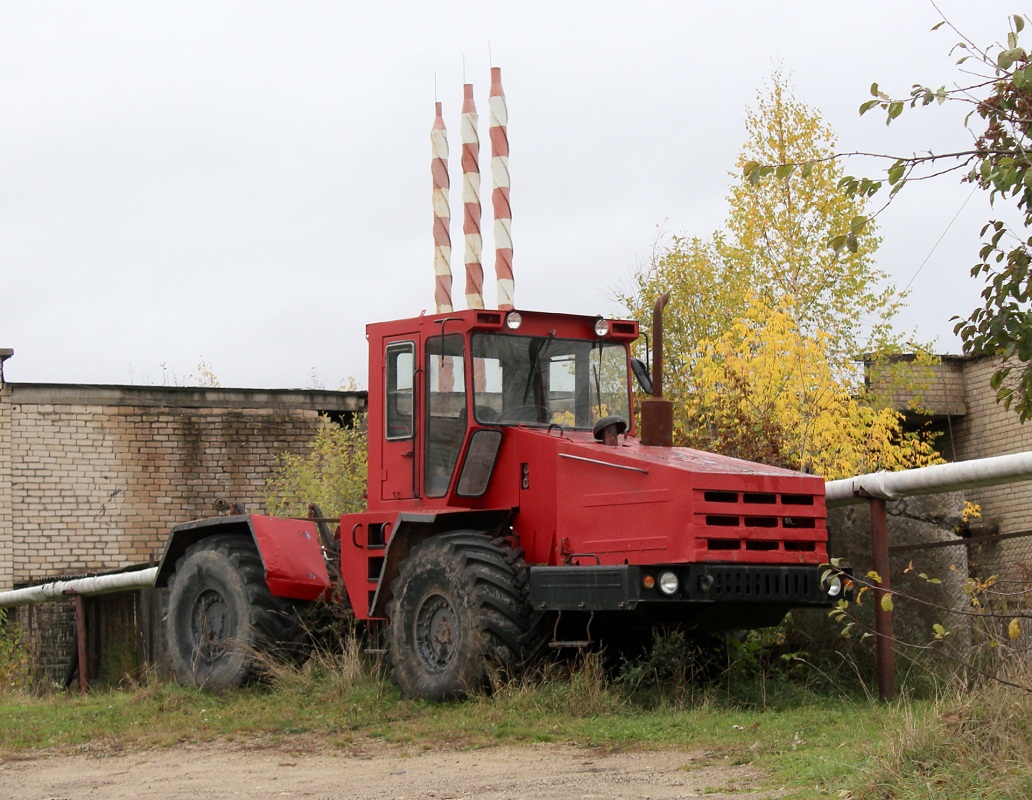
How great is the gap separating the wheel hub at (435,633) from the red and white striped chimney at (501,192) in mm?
17903

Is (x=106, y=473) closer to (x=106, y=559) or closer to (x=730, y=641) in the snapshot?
(x=106, y=559)

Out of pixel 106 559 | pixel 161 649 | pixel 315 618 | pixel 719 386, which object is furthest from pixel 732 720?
pixel 106 559

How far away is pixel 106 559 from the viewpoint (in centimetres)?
2516

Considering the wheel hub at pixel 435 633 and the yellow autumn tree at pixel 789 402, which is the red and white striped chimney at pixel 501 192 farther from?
the wheel hub at pixel 435 633

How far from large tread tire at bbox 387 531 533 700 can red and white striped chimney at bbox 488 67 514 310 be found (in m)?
17.9

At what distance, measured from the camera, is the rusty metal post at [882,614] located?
9859 millimetres

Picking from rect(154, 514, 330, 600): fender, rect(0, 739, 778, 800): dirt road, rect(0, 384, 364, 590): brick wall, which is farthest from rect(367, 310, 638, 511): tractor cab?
rect(0, 384, 364, 590): brick wall

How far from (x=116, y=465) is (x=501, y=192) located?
9230 millimetres

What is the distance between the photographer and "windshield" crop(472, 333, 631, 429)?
421 inches

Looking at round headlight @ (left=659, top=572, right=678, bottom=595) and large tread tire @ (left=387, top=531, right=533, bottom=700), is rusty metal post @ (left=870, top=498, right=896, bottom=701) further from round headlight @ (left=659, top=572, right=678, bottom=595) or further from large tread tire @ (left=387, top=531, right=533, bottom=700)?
large tread tire @ (left=387, top=531, right=533, bottom=700)

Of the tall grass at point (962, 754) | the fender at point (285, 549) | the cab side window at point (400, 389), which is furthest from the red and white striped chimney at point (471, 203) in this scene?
the tall grass at point (962, 754)

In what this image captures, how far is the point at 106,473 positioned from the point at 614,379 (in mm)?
16119

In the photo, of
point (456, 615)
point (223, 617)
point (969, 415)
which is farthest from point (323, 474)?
point (456, 615)

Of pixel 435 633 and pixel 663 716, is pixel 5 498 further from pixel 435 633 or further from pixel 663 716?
pixel 663 716
